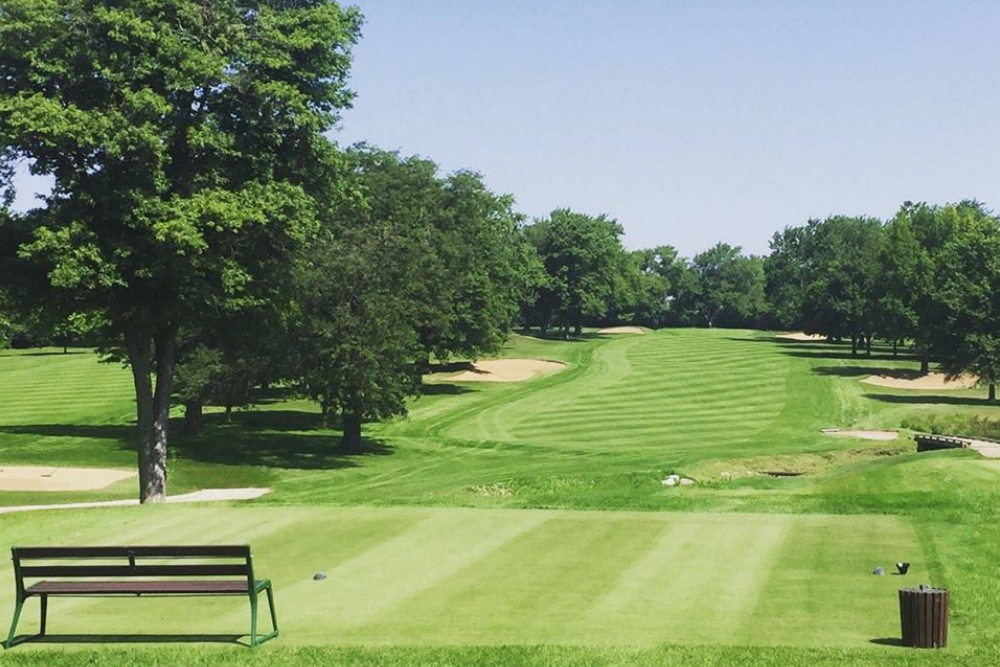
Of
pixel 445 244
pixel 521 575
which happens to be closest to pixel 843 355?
pixel 445 244

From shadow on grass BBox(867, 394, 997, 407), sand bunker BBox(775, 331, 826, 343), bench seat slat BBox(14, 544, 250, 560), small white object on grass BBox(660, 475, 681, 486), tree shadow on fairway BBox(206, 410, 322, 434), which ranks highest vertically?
bench seat slat BBox(14, 544, 250, 560)

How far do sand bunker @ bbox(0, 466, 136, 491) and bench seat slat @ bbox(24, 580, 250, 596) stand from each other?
3245 cm

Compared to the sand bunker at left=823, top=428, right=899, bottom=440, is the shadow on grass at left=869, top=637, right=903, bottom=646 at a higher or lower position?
higher

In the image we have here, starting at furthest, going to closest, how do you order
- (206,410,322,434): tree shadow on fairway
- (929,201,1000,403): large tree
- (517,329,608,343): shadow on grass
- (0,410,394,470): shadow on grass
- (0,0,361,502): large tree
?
(517,329,608,343): shadow on grass < (929,201,1000,403): large tree < (206,410,322,434): tree shadow on fairway < (0,410,394,470): shadow on grass < (0,0,361,502): large tree

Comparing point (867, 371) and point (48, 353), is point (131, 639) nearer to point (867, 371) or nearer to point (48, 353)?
point (867, 371)

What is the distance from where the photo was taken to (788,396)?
80.7 m

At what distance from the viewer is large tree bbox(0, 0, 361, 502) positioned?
32156 millimetres

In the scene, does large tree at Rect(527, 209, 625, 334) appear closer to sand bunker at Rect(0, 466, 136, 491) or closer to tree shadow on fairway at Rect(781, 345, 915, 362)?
tree shadow on fairway at Rect(781, 345, 915, 362)

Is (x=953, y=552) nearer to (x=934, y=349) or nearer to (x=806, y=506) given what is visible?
(x=806, y=506)

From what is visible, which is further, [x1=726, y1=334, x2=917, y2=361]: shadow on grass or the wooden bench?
[x1=726, y1=334, x2=917, y2=361]: shadow on grass

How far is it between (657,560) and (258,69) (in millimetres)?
22258

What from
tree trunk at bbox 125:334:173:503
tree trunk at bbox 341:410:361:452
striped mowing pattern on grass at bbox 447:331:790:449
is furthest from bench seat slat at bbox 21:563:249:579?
striped mowing pattern on grass at bbox 447:331:790:449

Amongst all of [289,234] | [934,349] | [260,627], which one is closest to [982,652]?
[260,627]

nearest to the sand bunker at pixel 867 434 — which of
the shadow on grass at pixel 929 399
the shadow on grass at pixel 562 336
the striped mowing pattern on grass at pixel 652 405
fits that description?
the striped mowing pattern on grass at pixel 652 405
